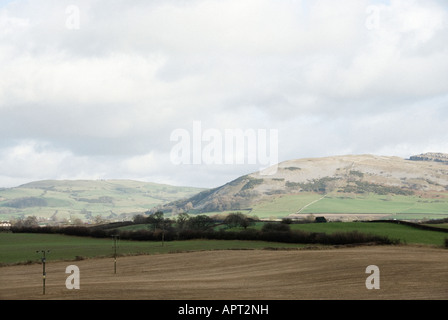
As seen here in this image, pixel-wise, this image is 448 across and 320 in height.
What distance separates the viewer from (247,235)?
4729 inches

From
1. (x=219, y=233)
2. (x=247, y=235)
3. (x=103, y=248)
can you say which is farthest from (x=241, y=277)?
(x=219, y=233)

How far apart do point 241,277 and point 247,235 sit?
56.2 metres

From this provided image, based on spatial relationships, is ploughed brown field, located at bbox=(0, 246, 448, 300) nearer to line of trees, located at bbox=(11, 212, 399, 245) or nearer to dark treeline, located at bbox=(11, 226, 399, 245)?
dark treeline, located at bbox=(11, 226, 399, 245)

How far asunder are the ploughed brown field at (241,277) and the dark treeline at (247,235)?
12596 mm

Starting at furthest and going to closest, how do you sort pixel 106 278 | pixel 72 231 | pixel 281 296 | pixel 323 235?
pixel 72 231 → pixel 323 235 → pixel 106 278 → pixel 281 296

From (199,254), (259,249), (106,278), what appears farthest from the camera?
(259,249)

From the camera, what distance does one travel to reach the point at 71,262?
85812 mm

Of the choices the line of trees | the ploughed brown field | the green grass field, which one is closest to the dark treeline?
the line of trees

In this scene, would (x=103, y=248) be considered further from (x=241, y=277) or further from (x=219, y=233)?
(x=241, y=277)

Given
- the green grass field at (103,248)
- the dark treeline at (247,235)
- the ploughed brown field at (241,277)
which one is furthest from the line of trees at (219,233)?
the ploughed brown field at (241,277)
